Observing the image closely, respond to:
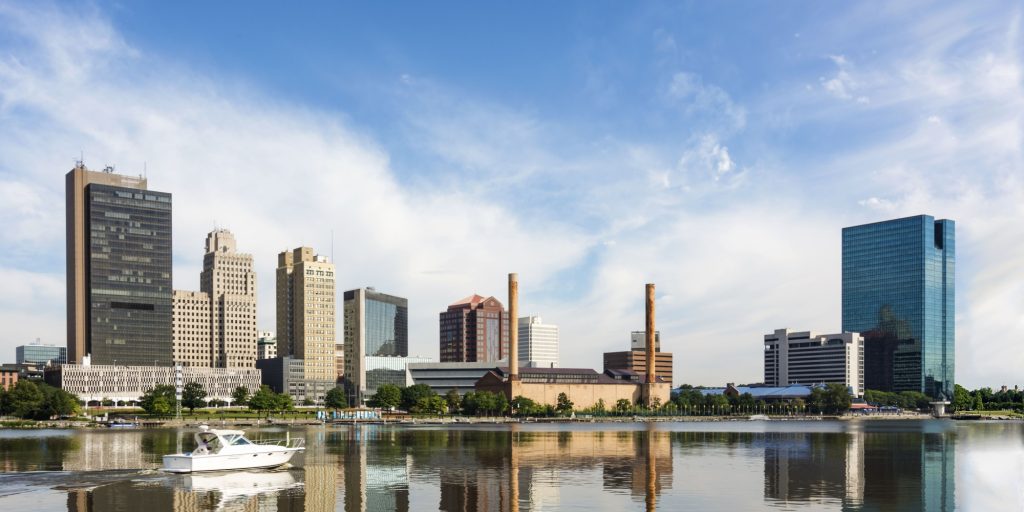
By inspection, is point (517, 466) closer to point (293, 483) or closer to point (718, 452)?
point (293, 483)

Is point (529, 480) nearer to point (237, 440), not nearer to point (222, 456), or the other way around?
point (222, 456)

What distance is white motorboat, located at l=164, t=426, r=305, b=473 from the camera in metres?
74.7

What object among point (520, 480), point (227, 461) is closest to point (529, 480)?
point (520, 480)

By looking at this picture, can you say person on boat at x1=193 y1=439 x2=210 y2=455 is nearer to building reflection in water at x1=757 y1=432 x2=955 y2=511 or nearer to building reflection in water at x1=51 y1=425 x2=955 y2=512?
building reflection in water at x1=51 y1=425 x2=955 y2=512

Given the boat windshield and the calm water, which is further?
the boat windshield

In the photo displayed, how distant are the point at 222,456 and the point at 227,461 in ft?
2.39

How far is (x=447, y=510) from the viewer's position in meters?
54.4

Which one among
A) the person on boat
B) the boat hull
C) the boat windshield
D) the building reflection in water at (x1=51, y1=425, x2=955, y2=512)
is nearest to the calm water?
the building reflection in water at (x1=51, y1=425, x2=955, y2=512)

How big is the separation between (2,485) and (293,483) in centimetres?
2080

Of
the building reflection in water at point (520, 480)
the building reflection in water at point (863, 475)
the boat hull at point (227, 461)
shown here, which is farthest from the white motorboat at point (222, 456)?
the building reflection in water at point (863, 475)

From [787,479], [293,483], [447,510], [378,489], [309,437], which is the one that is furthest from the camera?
[309,437]

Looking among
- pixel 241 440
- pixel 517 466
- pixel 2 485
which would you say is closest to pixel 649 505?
pixel 517 466

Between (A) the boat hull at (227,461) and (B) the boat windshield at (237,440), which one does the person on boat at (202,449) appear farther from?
(B) the boat windshield at (237,440)

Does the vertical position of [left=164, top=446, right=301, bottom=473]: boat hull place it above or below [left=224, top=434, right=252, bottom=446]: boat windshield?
below
